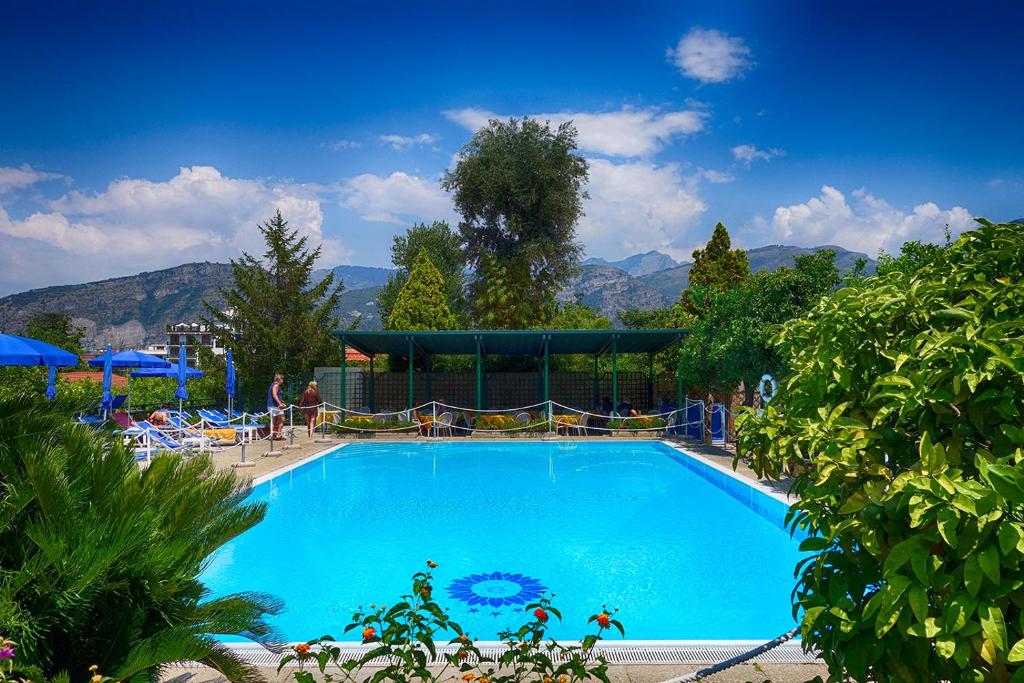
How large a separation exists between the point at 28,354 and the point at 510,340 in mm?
12600

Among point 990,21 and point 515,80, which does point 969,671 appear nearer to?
point 515,80

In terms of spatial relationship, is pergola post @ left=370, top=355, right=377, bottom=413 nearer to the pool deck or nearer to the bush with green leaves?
the pool deck

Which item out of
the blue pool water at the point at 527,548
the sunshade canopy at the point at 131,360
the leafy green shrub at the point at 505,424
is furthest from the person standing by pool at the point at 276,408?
the leafy green shrub at the point at 505,424

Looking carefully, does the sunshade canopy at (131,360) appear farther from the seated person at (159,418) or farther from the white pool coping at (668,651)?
the white pool coping at (668,651)

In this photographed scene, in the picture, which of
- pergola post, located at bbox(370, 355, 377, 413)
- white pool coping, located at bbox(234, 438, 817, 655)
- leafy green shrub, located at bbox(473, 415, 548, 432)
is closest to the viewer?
white pool coping, located at bbox(234, 438, 817, 655)

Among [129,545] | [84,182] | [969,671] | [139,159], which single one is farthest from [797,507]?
[84,182]

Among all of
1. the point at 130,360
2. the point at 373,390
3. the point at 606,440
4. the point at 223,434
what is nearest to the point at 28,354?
the point at 223,434

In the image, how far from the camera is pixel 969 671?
1.53 m

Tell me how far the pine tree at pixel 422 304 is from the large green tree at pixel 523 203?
4818mm

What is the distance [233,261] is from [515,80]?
13.7m

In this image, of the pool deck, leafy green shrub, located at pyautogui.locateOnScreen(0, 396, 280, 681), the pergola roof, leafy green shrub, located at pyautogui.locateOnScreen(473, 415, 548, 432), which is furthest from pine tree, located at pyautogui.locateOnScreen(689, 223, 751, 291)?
leafy green shrub, located at pyautogui.locateOnScreen(0, 396, 280, 681)

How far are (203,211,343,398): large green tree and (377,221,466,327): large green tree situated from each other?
9.06 meters

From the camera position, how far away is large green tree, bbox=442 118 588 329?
108 ft

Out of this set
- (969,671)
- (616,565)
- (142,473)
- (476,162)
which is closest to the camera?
(969,671)
